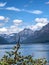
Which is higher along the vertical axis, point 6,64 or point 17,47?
point 17,47

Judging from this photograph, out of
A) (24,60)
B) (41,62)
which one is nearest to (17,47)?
(24,60)

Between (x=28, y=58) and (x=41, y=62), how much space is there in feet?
2.01

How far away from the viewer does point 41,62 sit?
9086 mm

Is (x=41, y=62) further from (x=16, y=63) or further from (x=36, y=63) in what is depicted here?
(x=16, y=63)

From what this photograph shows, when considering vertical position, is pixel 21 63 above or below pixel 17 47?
below

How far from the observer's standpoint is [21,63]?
8.62 m

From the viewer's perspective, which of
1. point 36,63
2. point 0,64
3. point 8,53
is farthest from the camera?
point 36,63

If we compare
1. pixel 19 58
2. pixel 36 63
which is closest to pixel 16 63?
pixel 19 58

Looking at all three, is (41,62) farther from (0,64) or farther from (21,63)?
(0,64)

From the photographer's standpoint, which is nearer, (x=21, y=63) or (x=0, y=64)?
(x=0, y=64)

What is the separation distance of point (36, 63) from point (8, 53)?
1.23 m

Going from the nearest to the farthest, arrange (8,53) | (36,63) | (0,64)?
(0,64) → (8,53) → (36,63)

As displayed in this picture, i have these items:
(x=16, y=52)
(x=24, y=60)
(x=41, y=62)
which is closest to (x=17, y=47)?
(x=16, y=52)

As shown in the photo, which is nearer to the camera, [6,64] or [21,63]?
[6,64]
